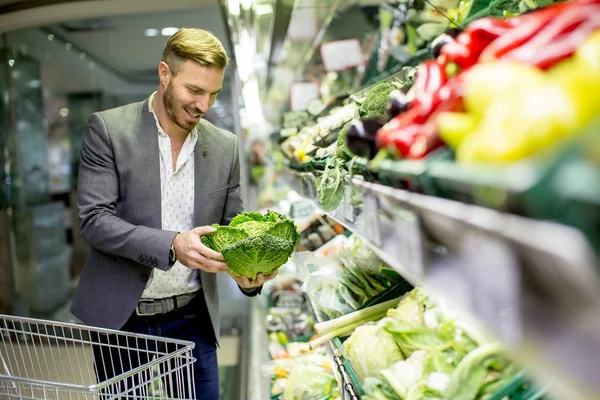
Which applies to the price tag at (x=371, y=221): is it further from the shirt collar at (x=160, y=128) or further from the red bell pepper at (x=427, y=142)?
the shirt collar at (x=160, y=128)

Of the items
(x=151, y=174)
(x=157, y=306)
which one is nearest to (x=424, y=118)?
(x=151, y=174)

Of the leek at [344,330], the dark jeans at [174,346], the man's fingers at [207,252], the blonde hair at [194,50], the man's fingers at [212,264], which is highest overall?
the blonde hair at [194,50]

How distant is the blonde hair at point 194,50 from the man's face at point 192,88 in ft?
0.07

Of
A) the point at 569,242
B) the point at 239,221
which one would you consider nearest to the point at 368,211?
the point at 569,242

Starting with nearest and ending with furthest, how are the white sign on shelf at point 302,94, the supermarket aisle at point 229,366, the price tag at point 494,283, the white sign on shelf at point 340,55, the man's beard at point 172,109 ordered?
the price tag at point 494,283 → the man's beard at point 172,109 → the supermarket aisle at point 229,366 → the white sign on shelf at point 340,55 → the white sign on shelf at point 302,94

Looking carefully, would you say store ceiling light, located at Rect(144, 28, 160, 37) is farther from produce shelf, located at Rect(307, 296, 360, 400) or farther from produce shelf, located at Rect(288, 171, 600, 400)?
produce shelf, located at Rect(288, 171, 600, 400)

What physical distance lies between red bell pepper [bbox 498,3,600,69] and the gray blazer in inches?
66.9

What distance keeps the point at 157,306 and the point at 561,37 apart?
2.07m

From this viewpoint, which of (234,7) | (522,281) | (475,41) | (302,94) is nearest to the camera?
(522,281)

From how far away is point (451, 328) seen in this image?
1506 millimetres

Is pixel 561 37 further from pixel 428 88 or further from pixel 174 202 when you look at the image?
pixel 174 202

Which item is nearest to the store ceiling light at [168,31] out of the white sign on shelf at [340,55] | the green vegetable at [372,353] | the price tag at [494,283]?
the white sign on shelf at [340,55]

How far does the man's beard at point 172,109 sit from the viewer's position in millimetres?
2424

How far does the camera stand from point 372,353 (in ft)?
5.49
